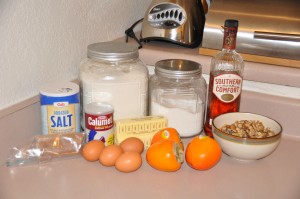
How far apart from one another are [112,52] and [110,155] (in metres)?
0.23

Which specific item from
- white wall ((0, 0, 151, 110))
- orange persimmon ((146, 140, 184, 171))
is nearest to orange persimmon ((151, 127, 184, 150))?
orange persimmon ((146, 140, 184, 171))

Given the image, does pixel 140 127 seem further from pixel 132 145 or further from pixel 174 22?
pixel 174 22

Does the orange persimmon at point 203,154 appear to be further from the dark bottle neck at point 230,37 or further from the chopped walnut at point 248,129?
the dark bottle neck at point 230,37

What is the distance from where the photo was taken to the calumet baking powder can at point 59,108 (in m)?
0.84

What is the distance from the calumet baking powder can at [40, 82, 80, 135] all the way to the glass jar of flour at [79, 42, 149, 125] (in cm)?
4

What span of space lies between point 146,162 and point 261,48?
→ 15.9 inches

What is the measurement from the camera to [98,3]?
1.05 m

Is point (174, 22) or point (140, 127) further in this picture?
point (174, 22)

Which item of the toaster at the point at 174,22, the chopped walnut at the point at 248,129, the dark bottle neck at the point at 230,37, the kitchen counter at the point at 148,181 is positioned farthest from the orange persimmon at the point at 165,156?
the toaster at the point at 174,22

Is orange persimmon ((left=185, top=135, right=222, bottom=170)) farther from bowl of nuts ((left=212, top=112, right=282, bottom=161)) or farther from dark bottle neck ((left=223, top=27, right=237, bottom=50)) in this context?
dark bottle neck ((left=223, top=27, right=237, bottom=50))

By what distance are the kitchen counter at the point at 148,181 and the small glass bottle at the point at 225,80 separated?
0.13 metres

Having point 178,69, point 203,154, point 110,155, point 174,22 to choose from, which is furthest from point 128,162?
point 174,22

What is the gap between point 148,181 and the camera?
2.58 feet

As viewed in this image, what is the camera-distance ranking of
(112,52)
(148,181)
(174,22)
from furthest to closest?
(174,22)
(112,52)
(148,181)
